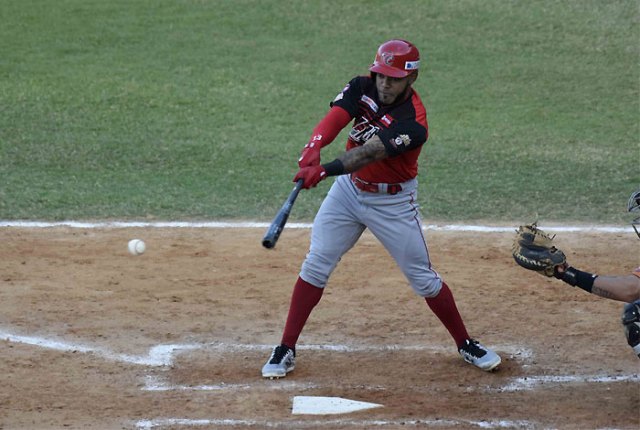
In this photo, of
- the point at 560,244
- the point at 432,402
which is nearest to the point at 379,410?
the point at 432,402

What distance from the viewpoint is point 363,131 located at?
6281 millimetres

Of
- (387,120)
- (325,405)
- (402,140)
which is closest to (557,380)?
(325,405)

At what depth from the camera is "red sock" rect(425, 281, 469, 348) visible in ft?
21.3

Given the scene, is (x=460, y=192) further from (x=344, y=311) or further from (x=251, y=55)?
(x=251, y=55)

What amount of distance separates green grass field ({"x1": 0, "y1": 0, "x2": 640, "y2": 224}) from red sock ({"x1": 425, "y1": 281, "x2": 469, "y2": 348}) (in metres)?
3.15

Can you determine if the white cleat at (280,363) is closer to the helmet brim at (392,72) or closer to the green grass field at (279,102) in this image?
the helmet brim at (392,72)

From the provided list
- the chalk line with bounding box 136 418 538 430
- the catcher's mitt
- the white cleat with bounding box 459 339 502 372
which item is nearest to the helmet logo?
the catcher's mitt

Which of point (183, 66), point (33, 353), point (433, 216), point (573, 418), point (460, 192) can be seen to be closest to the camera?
point (573, 418)

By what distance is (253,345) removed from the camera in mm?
6949

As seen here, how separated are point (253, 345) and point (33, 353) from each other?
1.40 meters

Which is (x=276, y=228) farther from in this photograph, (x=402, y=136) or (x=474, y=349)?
(x=474, y=349)

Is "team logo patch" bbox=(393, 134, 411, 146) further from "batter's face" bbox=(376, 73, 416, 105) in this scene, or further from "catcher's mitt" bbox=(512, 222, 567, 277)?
"catcher's mitt" bbox=(512, 222, 567, 277)

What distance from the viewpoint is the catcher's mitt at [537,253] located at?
5.94 m

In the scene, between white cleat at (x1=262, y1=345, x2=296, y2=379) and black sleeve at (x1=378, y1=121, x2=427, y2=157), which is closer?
black sleeve at (x1=378, y1=121, x2=427, y2=157)
